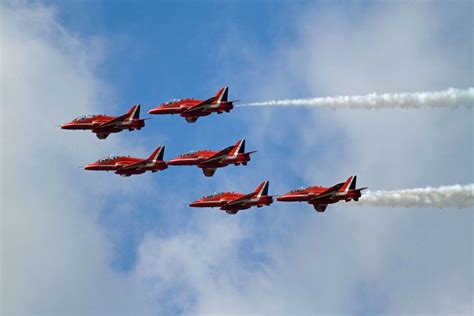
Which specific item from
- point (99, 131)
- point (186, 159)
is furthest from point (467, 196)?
point (99, 131)

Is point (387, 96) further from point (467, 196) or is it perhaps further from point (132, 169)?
point (132, 169)

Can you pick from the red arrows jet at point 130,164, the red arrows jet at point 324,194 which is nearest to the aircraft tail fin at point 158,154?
the red arrows jet at point 130,164

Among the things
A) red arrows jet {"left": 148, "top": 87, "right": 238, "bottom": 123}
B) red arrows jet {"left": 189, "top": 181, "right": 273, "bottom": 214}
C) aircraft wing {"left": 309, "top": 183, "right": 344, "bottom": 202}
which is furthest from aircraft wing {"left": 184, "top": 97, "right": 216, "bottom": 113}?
aircraft wing {"left": 309, "top": 183, "right": 344, "bottom": 202}

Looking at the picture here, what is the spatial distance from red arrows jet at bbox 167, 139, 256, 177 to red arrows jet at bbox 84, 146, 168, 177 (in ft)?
16.6

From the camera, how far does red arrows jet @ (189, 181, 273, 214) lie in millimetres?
154625

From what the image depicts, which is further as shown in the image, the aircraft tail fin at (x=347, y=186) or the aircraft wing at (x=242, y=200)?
the aircraft wing at (x=242, y=200)

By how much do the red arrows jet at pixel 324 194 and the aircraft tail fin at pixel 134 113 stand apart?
22983 millimetres

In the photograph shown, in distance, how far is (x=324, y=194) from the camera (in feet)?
500

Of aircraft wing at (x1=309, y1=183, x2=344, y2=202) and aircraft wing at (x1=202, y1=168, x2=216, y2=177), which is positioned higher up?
aircraft wing at (x1=202, y1=168, x2=216, y2=177)

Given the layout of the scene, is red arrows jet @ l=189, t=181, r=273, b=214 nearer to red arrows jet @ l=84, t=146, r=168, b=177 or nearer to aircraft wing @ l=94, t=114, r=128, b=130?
red arrows jet @ l=84, t=146, r=168, b=177

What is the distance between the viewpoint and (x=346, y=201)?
496 ft

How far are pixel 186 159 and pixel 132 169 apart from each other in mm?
8154

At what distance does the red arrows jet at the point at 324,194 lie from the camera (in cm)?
15038

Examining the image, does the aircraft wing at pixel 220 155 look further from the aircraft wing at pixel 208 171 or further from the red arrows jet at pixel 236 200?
the red arrows jet at pixel 236 200
